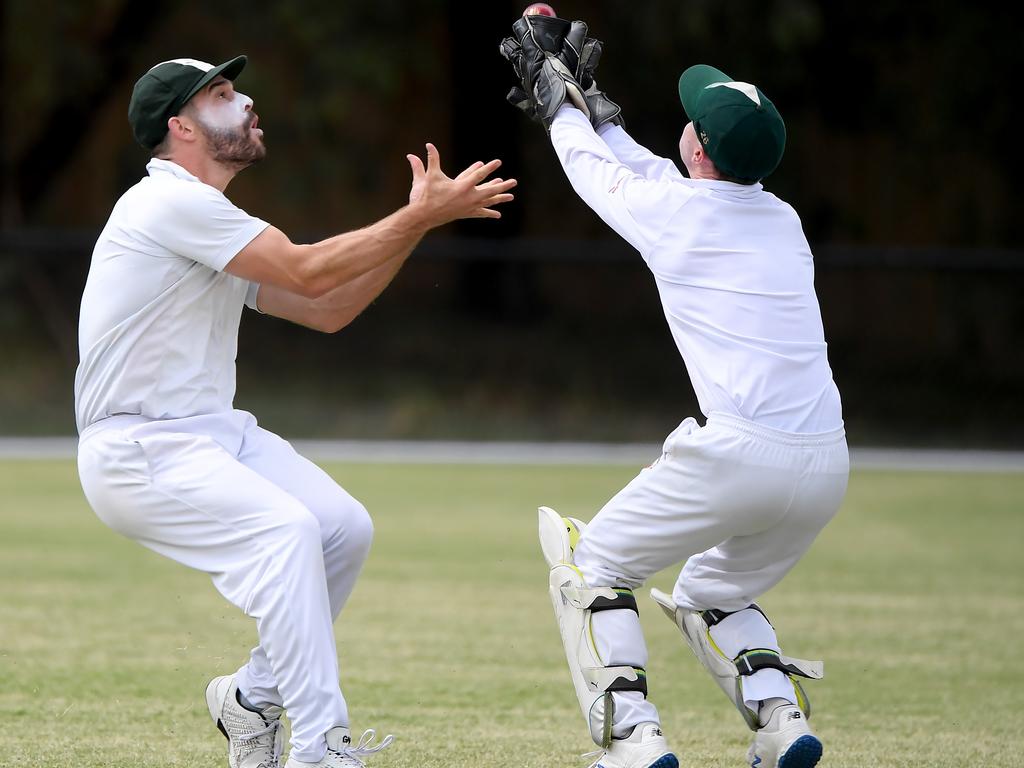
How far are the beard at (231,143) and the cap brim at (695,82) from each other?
4.48ft

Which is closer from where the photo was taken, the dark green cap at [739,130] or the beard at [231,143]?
the dark green cap at [739,130]

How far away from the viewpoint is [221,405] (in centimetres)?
491

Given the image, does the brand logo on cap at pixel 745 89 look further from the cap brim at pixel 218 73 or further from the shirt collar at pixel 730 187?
the cap brim at pixel 218 73

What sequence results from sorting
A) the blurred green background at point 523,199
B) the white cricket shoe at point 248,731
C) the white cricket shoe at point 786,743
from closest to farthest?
the white cricket shoe at point 786,743 → the white cricket shoe at point 248,731 → the blurred green background at point 523,199

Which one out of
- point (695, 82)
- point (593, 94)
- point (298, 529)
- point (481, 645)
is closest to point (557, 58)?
point (593, 94)

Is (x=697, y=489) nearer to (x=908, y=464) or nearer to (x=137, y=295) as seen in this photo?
(x=137, y=295)

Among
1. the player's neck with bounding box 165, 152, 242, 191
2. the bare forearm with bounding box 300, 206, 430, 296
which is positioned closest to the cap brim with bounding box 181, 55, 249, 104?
the player's neck with bounding box 165, 152, 242, 191

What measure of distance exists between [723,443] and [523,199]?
18925 mm

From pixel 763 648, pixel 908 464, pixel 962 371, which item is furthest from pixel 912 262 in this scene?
pixel 763 648

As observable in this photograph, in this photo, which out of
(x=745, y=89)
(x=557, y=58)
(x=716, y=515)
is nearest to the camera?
(x=716, y=515)

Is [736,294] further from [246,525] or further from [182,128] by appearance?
[182,128]

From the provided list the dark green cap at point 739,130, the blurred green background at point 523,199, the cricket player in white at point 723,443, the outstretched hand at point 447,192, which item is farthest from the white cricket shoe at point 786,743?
the blurred green background at point 523,199

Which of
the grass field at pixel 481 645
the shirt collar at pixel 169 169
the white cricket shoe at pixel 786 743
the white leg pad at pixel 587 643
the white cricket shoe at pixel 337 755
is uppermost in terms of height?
the shirt collar at pixel 169 169

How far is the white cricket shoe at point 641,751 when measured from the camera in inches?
177
